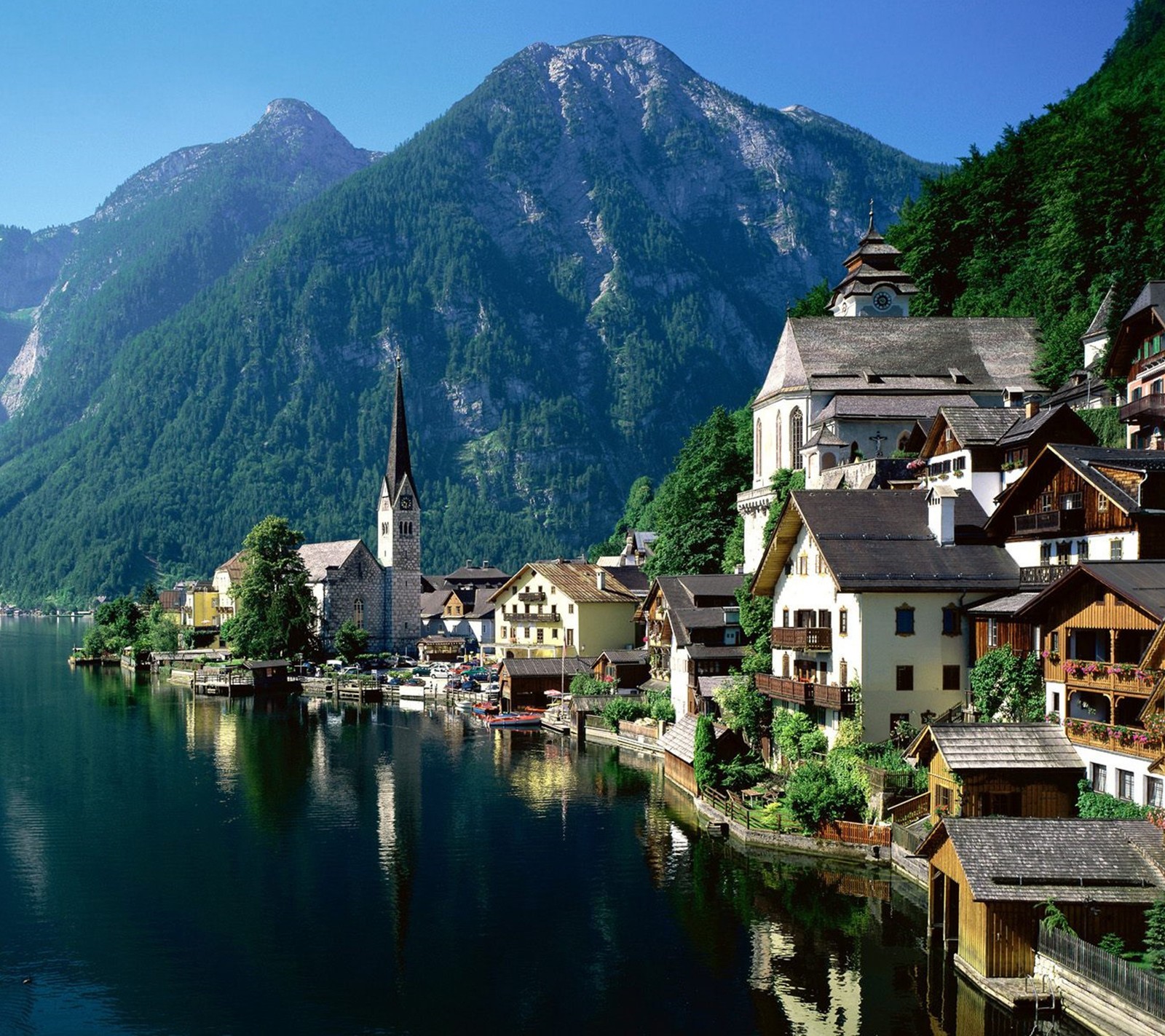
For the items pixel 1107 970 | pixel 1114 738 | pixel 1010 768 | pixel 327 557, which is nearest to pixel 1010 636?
pixel 1010 768

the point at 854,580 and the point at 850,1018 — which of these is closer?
the point at 850,1018

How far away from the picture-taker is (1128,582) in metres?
37.9

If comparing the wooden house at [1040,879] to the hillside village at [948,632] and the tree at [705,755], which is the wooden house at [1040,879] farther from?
the tree at [705,755]

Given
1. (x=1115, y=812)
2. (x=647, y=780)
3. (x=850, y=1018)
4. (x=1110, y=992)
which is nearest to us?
(x=1110, y=992)

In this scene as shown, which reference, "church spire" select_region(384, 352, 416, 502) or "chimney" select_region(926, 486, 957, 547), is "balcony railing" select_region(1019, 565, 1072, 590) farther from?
"church spire" select_region(384, 352, 416, 502)

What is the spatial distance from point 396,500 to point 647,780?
9546cm

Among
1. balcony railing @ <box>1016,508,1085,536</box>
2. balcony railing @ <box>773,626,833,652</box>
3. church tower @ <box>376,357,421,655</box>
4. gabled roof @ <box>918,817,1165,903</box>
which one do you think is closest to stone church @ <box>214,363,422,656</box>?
church tower @ <box>376,357,421,655</box>

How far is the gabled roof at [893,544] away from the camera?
4931cm

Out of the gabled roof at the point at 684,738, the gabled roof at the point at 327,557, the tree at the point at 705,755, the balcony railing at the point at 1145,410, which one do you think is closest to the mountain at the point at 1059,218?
the balcony railing at the point at 1145,410

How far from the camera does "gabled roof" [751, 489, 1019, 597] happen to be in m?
49.3

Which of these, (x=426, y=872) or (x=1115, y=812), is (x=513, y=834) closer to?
(x=426, y=872)

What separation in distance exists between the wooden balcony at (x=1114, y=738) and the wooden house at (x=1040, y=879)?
2.21 m

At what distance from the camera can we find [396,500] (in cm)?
15612

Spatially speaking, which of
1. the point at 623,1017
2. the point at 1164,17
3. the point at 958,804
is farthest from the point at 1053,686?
the point at 1164,17
